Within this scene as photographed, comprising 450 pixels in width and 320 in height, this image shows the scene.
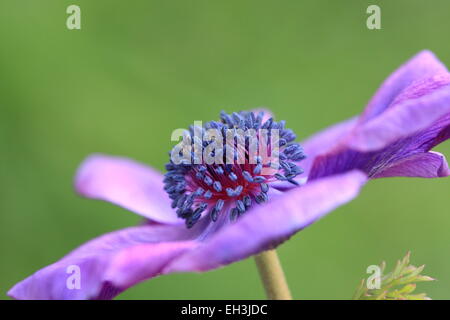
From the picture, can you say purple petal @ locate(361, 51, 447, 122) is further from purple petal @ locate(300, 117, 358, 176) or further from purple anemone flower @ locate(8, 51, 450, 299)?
purple petal @ locate(300, 117, 358, 176)

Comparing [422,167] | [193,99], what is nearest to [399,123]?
[422,167]

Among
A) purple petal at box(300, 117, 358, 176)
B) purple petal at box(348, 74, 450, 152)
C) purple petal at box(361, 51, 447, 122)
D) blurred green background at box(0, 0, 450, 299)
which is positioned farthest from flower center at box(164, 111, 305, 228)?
blurred green background at box(0, 0, 450, 299)

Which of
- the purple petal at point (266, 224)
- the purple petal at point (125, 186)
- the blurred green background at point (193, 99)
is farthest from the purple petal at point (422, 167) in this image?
the blurred green background at point (193, 99)

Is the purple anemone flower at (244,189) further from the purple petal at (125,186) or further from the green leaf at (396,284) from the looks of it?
the green leaf at (396,284)

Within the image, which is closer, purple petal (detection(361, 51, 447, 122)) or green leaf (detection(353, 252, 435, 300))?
green leaf (detection(353, 252, 435, 300))

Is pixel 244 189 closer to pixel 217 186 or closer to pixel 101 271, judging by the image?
pixel 217 186
